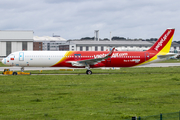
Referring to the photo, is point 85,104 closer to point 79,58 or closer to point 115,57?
point 79,58

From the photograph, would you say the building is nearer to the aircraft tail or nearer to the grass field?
the aircraft tail

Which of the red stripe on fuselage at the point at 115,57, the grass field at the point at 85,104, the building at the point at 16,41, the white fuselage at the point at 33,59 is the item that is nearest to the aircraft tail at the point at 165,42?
the red stripe on fuselage at the point at 115,57

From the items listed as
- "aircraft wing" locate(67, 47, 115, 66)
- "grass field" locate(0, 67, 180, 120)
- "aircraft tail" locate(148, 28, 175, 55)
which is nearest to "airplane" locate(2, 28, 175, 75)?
"aircraft wing" locate(67, 47, 115, 66)

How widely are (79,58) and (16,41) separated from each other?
9343 centimetres

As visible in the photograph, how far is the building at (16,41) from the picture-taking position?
13400 cm

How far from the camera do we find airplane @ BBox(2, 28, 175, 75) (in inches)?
1816

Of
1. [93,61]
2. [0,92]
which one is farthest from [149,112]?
[93,61]

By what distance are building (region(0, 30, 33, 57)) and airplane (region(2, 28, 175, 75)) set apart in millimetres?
89033

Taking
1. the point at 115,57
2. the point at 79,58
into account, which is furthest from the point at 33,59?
the point at 115,57

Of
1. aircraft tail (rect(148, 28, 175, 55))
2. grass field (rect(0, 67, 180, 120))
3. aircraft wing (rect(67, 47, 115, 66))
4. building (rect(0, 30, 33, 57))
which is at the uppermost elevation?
building (rect(0, 30, 33, 57))

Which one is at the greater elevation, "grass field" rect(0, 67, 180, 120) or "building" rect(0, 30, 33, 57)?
"building" rect(0, 30, 33, 57)

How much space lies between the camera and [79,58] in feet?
154

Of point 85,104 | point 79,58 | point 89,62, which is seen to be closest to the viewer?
point 85,104

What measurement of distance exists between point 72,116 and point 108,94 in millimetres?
8401
